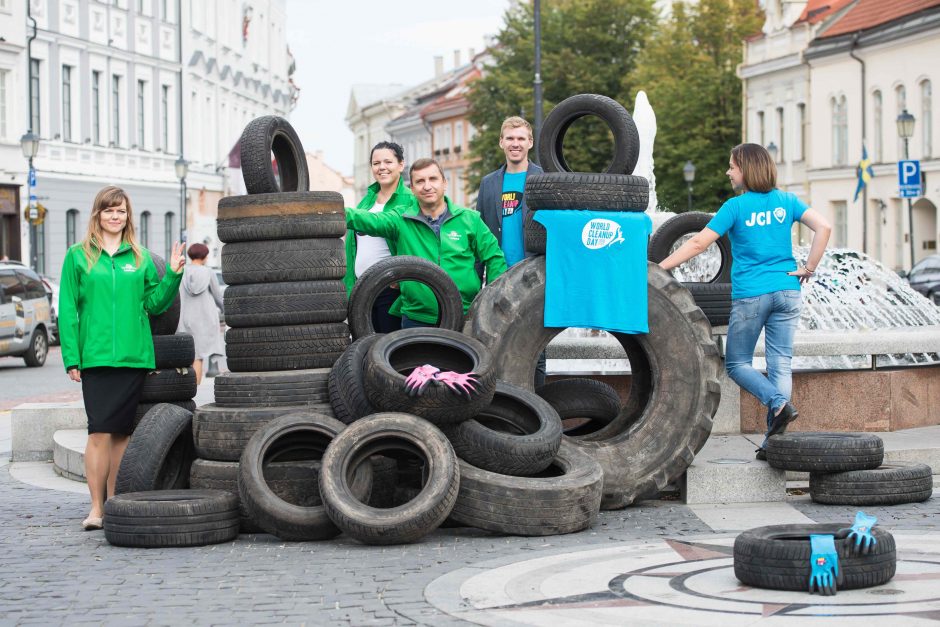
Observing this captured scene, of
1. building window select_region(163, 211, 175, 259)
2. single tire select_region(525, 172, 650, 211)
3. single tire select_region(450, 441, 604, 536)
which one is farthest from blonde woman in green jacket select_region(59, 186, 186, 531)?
building window select_region(163, 211, 175, 259)

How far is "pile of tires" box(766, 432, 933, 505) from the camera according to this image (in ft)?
33.4

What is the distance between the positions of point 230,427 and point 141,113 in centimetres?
4954

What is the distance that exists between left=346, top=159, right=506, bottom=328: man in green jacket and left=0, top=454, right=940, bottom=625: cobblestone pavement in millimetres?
1961

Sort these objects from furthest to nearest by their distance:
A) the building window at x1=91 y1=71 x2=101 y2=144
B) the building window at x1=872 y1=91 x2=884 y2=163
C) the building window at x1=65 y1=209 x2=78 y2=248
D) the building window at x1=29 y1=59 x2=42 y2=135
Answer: the building window at x1=872 y1=91 x2=884 y2=163 → the building window at x1=91 y1=71 x2=101 y2=144 → the building window at x1=65 y1=209 x2=78 y2=248 → the building window at x1=29 y1=59 x2=42 y2=135

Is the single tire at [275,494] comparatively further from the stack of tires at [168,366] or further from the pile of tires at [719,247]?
the pile of tires at [719,247]

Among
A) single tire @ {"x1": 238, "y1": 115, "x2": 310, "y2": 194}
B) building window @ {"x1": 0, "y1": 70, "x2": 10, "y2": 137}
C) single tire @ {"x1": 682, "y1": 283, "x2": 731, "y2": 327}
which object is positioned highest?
building window @ {"x1": 0, "y1": 70, "x2": 10, "y2": 137}

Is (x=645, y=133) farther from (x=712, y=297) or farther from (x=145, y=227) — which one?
(x=145, y=227)

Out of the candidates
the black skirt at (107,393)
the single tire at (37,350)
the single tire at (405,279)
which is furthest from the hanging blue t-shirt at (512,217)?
the single tire at (37,350)

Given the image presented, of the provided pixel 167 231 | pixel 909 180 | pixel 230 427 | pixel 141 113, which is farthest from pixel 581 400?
pixel 167 231

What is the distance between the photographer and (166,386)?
11.1 meters

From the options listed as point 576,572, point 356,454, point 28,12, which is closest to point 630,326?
point 356,454

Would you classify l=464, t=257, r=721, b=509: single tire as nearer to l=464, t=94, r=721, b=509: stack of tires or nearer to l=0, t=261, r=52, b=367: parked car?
l=464, t=94, r=721, b=509: stack of tires

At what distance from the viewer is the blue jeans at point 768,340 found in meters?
10.6

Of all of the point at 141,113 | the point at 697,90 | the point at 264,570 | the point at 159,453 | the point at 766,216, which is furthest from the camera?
the point at 697,90
